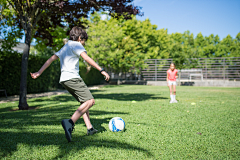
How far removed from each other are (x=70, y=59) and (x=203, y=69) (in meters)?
27.1

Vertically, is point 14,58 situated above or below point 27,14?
below

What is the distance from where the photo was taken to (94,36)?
26469 mm

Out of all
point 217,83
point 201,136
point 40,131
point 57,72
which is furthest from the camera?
point 217,83

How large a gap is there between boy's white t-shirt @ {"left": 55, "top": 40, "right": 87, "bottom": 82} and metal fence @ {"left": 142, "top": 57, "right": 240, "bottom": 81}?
2399 cm

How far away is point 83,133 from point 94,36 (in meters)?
23.8

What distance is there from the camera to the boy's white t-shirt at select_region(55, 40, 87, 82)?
335 centimetres

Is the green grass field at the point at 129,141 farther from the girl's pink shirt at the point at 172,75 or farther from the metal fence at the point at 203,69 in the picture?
the metal fence at the point at 203,69

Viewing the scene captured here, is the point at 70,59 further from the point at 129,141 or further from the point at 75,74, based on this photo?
the point at 129,141

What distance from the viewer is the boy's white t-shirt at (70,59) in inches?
132

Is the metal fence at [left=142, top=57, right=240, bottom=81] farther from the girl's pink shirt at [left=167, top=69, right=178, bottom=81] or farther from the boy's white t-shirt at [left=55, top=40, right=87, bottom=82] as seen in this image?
the boy's white t-shirt at [left=55, top=40, right=87, bottom=82]

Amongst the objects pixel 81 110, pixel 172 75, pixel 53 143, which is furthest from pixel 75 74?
pixel 172 75

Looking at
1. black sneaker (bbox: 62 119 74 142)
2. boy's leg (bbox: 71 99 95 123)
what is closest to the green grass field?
black sneaker (bbox: 62 119 74 142)

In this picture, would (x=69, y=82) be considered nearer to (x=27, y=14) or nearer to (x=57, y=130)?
(x=57, y=130)

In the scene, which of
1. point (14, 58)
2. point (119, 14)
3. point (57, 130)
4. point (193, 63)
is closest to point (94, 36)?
point (193, 63)
